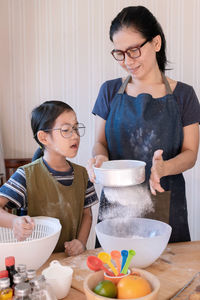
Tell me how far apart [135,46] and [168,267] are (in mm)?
936

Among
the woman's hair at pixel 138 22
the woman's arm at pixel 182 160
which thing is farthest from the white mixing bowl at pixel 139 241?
the woman's hair at pixel 138 22

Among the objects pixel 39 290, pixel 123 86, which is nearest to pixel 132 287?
pixel 39 290

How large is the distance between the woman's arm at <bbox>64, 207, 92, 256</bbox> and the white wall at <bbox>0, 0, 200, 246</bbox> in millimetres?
1130

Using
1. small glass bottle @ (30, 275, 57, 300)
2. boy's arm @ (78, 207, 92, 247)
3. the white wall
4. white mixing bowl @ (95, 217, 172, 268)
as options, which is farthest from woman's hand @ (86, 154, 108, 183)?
the white wall

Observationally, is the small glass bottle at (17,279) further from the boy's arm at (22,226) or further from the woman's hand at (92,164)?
the woman's hand at (92,164)

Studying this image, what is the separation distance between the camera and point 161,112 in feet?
5.49

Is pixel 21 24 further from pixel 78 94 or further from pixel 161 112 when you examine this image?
pixel 161 112

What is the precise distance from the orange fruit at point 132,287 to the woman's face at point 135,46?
0.97 metres

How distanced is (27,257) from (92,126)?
5.83 ft

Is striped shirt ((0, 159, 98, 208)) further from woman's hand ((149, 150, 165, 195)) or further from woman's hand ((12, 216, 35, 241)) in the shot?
woman's hand ((149, 150, 165, 195))

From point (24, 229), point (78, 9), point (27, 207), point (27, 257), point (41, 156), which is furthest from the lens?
point (78, 9)

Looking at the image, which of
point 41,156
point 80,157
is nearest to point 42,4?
point 80,157

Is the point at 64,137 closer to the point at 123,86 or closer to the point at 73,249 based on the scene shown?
the point at 123,86

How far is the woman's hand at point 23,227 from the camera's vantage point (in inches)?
47.8
